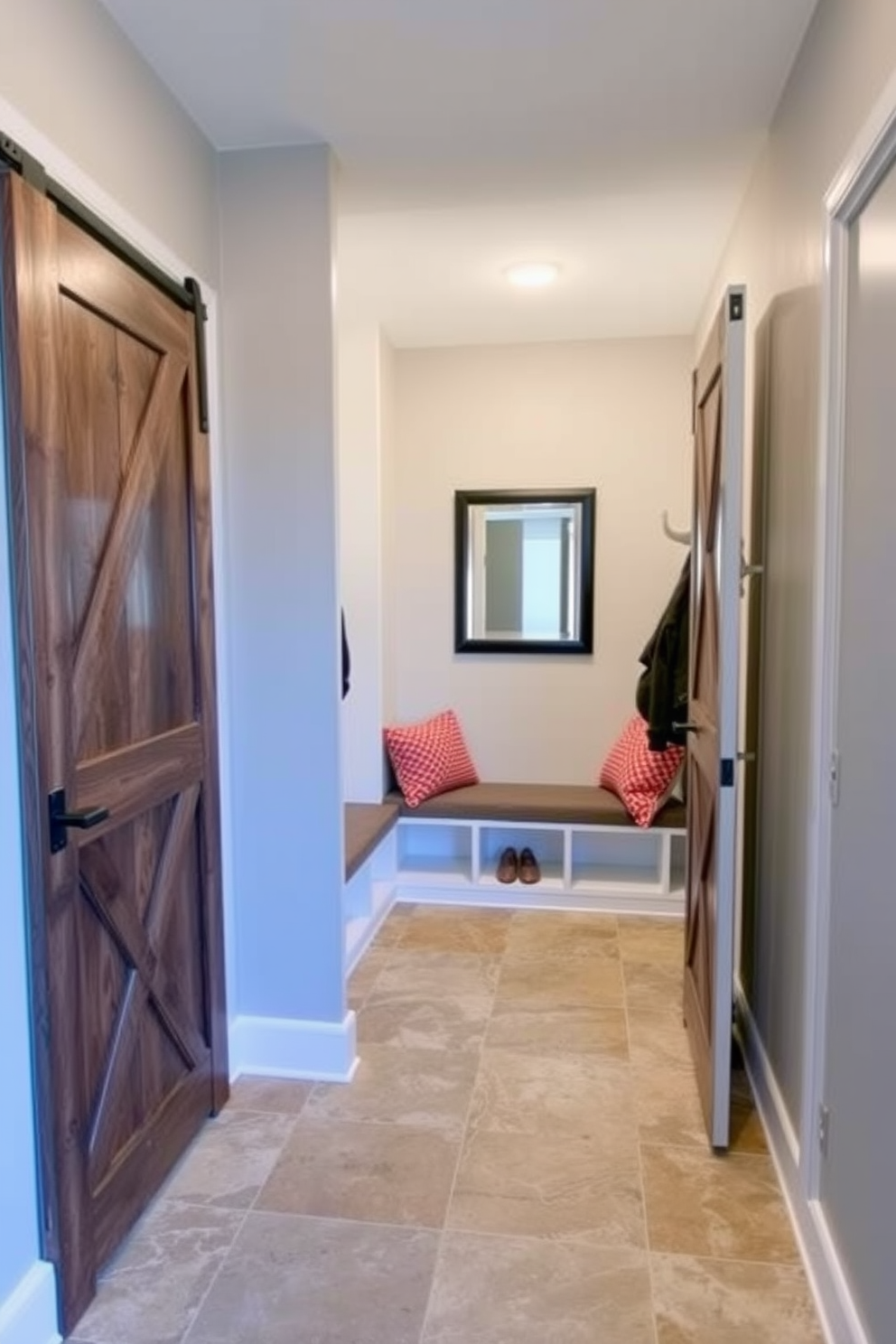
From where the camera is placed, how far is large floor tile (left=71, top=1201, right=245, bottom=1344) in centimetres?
159

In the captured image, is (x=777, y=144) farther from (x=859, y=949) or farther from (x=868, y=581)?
(x=859, y=949)

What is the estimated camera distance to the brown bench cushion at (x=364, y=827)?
3100mm

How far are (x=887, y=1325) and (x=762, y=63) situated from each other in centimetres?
248

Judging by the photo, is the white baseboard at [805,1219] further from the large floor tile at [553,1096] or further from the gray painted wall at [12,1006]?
the gray painted wall at [12,1006]

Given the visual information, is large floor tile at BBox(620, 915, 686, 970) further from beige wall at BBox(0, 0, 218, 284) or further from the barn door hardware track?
beige wall at BBox(0, 0, 218, 284)

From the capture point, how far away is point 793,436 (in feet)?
6.42

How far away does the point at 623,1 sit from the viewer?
1.72 meters

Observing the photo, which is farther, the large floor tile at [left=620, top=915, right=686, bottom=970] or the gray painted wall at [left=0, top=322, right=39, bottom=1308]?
the large floor tile at [left=620, top=915, right=686, bottom=970]

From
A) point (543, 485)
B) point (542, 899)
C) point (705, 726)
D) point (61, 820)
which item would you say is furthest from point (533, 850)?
point (61, 820)

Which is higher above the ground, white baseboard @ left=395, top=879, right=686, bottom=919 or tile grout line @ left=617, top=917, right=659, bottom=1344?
white baseboard @ left=395, top=879, right=686, bottom=919

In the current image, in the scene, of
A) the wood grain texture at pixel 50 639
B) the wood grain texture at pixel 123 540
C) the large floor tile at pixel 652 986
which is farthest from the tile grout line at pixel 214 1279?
the large floor tile at pixel 652 986

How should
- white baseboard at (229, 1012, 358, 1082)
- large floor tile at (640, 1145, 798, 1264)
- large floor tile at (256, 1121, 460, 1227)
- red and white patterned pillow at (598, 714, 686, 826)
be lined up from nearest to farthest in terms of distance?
large floor tile at (640, 1145, 798, 1264), large floor tile at (256, 1121, 460, 1227), white baseboard at (229, 1012, 358, 1082), red and white patterned pillow at (598, 714, 686, 826)

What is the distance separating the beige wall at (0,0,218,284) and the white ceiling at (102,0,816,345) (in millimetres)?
74

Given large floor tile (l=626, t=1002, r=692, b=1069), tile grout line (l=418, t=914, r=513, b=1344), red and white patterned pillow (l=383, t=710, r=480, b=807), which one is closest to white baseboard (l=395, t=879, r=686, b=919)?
red and white patterned pillow (l=383, t=710, r=480, b=807)
